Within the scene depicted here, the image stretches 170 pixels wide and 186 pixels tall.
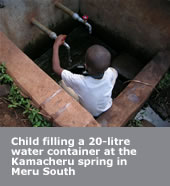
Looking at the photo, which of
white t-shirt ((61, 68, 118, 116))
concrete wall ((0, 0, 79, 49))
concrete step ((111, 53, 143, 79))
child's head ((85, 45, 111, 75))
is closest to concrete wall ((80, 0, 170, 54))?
concrete step ((111, 53, 143, 79))

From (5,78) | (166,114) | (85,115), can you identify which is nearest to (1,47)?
(5,78)

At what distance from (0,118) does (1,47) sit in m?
0.78

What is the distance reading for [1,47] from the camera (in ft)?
7.45

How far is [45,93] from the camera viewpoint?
6.61 feet

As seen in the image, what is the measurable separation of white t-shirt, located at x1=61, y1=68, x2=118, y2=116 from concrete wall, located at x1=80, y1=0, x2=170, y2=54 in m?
1.22

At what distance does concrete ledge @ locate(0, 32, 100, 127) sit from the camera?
6.29ft

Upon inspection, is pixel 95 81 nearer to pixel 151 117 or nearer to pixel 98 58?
pixel 98 58

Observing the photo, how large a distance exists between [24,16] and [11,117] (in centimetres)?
155

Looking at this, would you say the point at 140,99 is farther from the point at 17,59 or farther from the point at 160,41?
the point at 17,59

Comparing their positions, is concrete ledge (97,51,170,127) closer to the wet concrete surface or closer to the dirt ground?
the wet concrete surface

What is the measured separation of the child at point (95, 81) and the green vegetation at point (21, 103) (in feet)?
1.49

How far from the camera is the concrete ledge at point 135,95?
2338 millimetres

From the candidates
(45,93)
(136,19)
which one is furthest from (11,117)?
(136,19)

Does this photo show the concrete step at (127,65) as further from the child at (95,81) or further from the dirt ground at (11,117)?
the dirt ground at (11,117)
